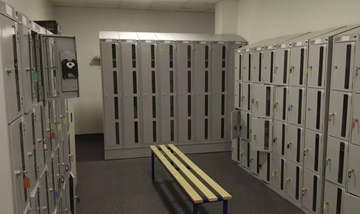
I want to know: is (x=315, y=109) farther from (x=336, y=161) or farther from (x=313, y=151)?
(x=336, y=161)

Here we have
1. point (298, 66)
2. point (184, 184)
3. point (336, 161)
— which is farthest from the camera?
point (298, 66)

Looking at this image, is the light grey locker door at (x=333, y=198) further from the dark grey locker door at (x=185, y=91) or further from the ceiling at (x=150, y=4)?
the ceiling at (x=150, y=4)

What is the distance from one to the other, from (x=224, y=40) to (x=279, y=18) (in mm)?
1290

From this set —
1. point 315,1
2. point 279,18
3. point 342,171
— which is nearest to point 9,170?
point 342,171

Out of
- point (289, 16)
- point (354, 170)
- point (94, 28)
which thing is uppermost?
point (94, 28)

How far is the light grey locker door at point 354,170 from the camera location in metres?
2.75

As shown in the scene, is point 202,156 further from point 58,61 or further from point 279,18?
point 58,61

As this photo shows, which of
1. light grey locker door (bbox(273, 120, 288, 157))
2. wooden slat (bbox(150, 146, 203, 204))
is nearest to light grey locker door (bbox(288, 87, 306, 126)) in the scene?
light grey locker door (bbox(273, 120, 288, 157))

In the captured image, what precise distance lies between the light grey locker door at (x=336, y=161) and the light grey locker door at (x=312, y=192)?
196 millimetres

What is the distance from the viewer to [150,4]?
6422 mm

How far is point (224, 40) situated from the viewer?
5676 mm

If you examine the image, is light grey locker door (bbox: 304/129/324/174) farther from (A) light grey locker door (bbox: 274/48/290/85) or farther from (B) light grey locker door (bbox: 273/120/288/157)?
(A) light grey locker door (bbox: 274/48/290/85)

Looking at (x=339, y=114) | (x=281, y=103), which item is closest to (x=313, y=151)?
(x=339, y=114)

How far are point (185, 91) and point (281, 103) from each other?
2.20 meters
